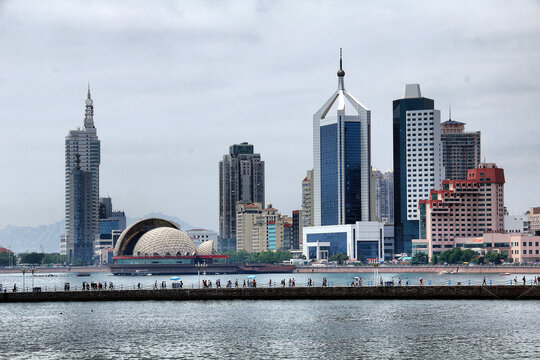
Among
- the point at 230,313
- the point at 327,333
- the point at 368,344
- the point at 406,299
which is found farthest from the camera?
the point at 406,299

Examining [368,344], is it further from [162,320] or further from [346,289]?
[346,289]

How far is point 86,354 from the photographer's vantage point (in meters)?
76.2

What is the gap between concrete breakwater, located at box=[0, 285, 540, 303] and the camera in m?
125

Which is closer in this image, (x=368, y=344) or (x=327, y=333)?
(x=368, y=344)

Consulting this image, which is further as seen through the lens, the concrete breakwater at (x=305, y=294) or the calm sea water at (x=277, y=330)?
the concrete breakwater at (x=305, y=294)

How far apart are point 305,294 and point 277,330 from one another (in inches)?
1572

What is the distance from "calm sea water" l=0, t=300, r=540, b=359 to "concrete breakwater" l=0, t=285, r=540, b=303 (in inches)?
188

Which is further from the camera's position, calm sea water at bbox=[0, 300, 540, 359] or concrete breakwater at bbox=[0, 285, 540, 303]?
concrete breakwater at bbox=[0, 285, 540, 303]

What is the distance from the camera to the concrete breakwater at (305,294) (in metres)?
125

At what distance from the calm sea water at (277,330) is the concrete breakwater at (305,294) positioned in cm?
478

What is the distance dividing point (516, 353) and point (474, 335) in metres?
11.5

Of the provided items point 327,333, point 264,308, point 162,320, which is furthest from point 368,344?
point 264,308

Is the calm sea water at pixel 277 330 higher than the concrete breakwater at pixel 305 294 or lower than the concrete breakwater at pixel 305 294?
lower

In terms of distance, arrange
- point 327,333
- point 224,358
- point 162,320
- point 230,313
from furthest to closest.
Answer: point 230,313
point 162,320
point 327,333
point 224,358
